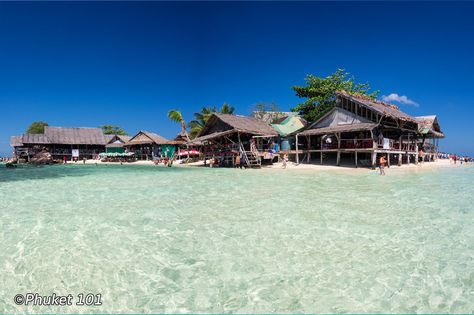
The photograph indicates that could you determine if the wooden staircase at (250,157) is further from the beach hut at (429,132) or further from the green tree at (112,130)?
the green tree at (112,130)

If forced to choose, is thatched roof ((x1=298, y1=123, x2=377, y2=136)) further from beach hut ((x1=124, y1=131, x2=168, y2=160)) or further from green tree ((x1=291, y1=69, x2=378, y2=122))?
beach hut ((x1=124, y1=131, x2=168, y2=160))

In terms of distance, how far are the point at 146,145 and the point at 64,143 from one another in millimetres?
12785

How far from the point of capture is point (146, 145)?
136 feet

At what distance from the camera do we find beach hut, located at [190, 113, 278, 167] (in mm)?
24734

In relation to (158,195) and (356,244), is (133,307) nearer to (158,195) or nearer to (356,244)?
(356,244)

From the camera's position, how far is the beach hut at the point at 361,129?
20922 mm

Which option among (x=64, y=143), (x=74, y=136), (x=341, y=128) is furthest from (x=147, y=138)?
(x=341, y=128)

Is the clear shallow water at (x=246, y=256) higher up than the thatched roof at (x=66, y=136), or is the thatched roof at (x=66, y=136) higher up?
the thatched roof at (x=66, y=136)

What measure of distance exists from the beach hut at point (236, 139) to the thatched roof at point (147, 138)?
11092 mm

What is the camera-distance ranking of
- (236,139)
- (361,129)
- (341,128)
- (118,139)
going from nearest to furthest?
(361,129) → (341,128) → (236,139) → (118,139)

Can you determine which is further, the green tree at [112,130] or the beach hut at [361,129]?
the green tree at [112,130]

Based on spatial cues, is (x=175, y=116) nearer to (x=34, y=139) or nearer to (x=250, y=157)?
(x=250, y=157)

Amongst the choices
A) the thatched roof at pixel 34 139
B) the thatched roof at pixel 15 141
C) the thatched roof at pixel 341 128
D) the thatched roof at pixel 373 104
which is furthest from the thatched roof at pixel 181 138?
the thatched roof at pixel 15 141

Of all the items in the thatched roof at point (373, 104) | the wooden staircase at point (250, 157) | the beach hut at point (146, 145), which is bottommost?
the wooden staircase at point (250, 157)
